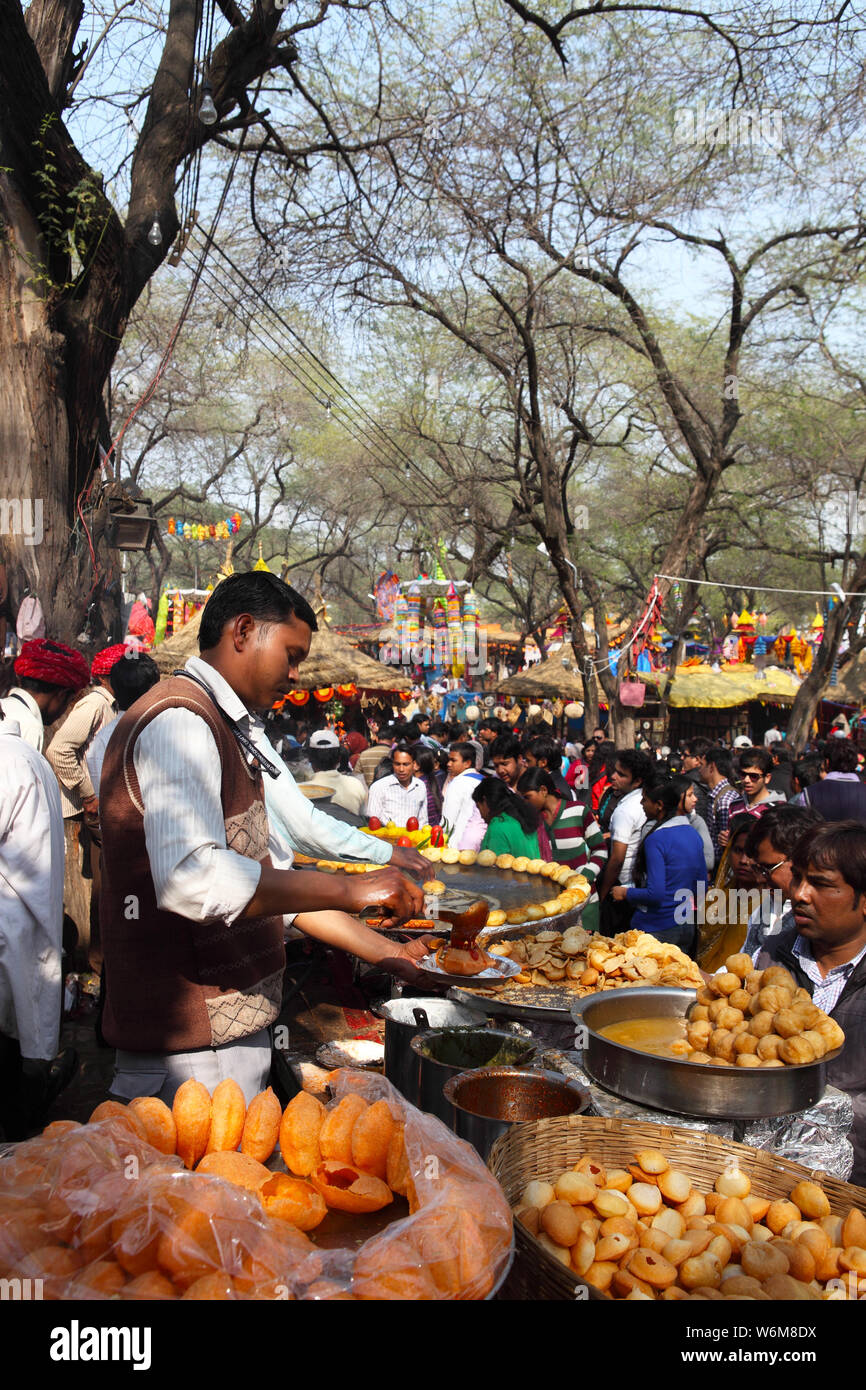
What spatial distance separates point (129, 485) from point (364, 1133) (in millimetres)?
10700

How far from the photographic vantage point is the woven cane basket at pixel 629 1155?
1777 mm

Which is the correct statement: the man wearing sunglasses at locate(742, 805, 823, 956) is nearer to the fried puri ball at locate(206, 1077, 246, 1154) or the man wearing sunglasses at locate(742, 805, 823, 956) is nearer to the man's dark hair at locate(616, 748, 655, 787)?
the fried puri ball at locate(206, 1077, 246, 1154)

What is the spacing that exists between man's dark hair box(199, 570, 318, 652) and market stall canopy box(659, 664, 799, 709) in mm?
21512

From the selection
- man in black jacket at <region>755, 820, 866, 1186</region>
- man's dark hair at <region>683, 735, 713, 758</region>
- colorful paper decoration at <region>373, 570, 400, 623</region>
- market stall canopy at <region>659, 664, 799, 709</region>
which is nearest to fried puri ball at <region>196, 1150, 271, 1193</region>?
man in black jacket at <region>755, 820, 866, 1186</region>

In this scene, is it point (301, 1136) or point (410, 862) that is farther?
point (410, 862)

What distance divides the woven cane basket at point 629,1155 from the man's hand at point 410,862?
1.27 meters

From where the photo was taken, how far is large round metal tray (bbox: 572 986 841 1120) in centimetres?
205

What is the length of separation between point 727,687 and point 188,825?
77.5 ft

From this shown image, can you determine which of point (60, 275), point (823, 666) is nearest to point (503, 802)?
point (60, 275)

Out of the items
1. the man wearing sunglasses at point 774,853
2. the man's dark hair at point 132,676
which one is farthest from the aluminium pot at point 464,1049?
the man's dark hair at point 132,676

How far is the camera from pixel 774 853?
392 cm

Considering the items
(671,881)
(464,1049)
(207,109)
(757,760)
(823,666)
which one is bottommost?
(671,881)

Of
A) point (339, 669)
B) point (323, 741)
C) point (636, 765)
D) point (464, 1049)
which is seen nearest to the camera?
point (464, 1049)

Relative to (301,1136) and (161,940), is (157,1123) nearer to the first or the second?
(301,1136)
